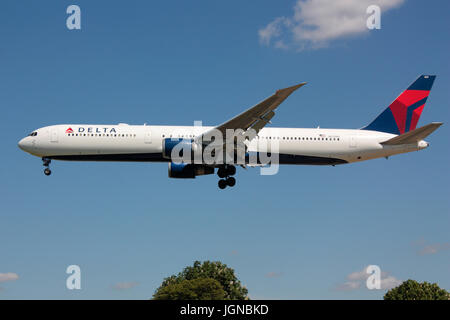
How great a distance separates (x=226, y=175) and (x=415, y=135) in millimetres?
12553

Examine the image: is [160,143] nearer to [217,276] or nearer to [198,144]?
[198,144]

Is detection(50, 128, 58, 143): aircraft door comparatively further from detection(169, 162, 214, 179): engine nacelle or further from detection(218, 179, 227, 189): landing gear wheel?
detection(218, 179, 227, 189): landing gear wheel

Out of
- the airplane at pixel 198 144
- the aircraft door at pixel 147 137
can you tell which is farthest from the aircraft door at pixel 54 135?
the aircraft door at pixel 147 137

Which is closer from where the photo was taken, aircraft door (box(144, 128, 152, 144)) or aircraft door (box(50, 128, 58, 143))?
aircraft door (box(144, 128, 152, 144))

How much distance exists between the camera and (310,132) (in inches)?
1454

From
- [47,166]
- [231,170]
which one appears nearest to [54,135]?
[47,166]

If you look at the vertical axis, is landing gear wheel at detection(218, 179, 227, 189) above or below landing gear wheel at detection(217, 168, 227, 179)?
below

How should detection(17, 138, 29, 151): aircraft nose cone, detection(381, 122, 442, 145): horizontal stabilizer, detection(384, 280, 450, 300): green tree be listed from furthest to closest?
detection(384, 280, 450, 300): green tree
detection(17, 138, 29, 151): aircraft nose cone
detection(381, 122, 442, 145): horizontal stabilizer

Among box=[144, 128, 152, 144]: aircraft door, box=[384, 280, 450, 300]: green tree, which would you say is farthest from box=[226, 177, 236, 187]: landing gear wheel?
box=[384, 280, 450, 300]: green tree

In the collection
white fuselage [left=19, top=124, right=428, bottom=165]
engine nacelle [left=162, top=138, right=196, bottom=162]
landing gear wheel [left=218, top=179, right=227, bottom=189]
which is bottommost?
landing gear wheel [left=218, top=179, right=227, bottom=189]

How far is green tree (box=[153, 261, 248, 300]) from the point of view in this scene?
75375 mm

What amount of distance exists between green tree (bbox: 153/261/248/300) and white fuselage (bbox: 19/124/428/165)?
138 ft
